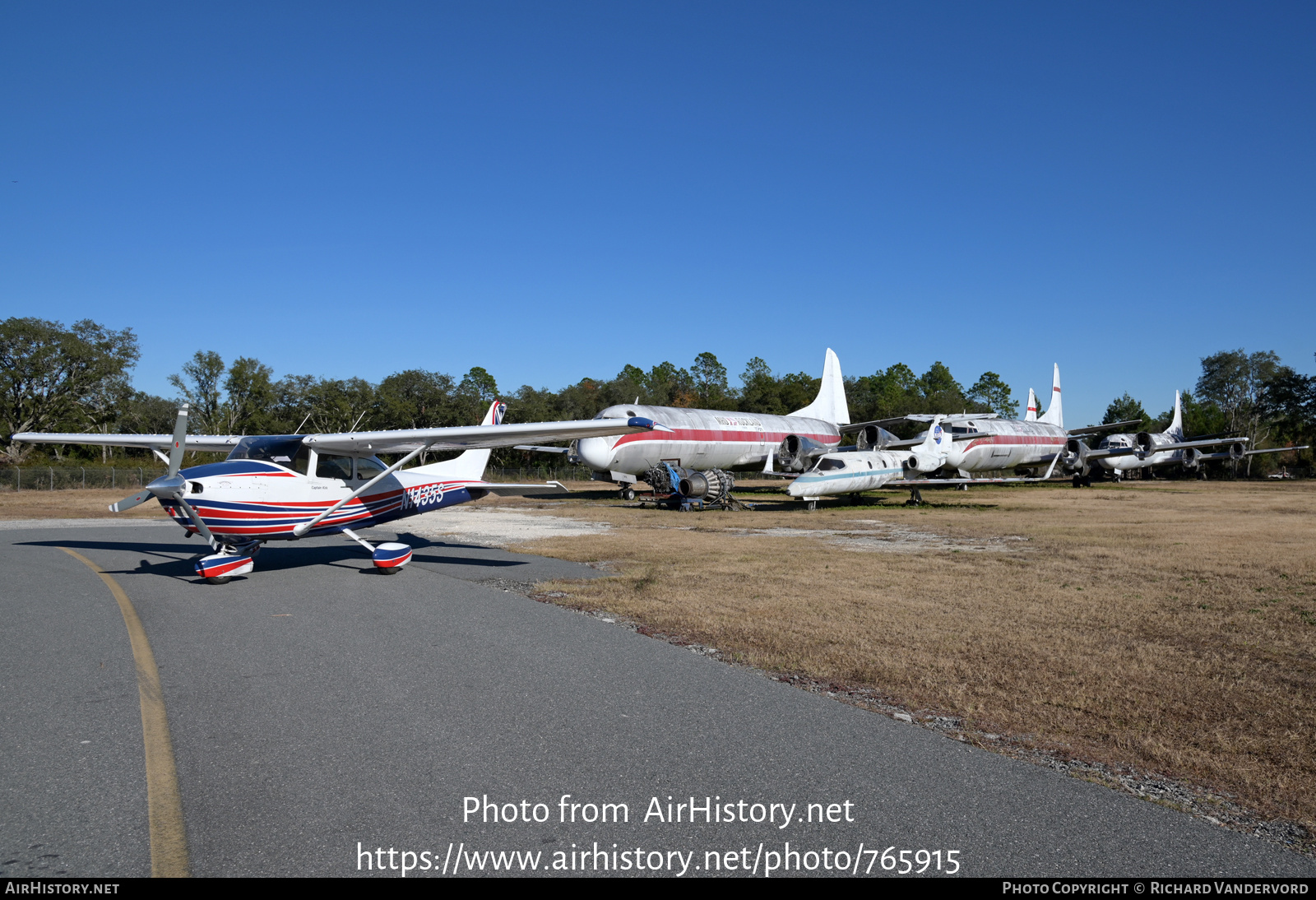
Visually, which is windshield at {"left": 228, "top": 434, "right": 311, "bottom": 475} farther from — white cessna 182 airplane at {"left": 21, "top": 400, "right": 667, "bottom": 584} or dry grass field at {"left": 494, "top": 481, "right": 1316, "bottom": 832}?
dry grass field at {"left": 494, "top": 481, "right": 1316, "bottom": 832}

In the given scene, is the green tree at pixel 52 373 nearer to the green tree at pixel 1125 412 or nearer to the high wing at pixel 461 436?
the high wing at pixel 461 436

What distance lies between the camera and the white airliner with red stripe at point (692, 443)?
29.2 m

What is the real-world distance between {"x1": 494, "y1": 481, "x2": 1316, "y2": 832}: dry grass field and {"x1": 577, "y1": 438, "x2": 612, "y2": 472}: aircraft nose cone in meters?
10.5

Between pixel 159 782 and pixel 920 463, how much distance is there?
90.8ft

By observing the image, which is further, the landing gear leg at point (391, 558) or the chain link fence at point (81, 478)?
the chain link fence at point (81, 478)

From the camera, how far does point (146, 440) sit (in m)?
14.6

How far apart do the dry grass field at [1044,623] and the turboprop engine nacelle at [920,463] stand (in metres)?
9.04

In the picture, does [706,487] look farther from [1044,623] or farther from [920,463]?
[1044,623]

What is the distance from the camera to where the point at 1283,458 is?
65.1 metres

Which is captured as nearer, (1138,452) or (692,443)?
(692,443)

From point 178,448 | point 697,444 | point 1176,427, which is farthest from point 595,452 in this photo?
point 1176,427

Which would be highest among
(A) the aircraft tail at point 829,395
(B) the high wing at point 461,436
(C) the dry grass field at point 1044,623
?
(A) the aircraft tail at point 829,395

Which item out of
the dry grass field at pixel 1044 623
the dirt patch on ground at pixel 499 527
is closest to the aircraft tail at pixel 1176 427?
the dry grass field at pixel 1044 623

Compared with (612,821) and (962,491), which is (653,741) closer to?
(612,821)
